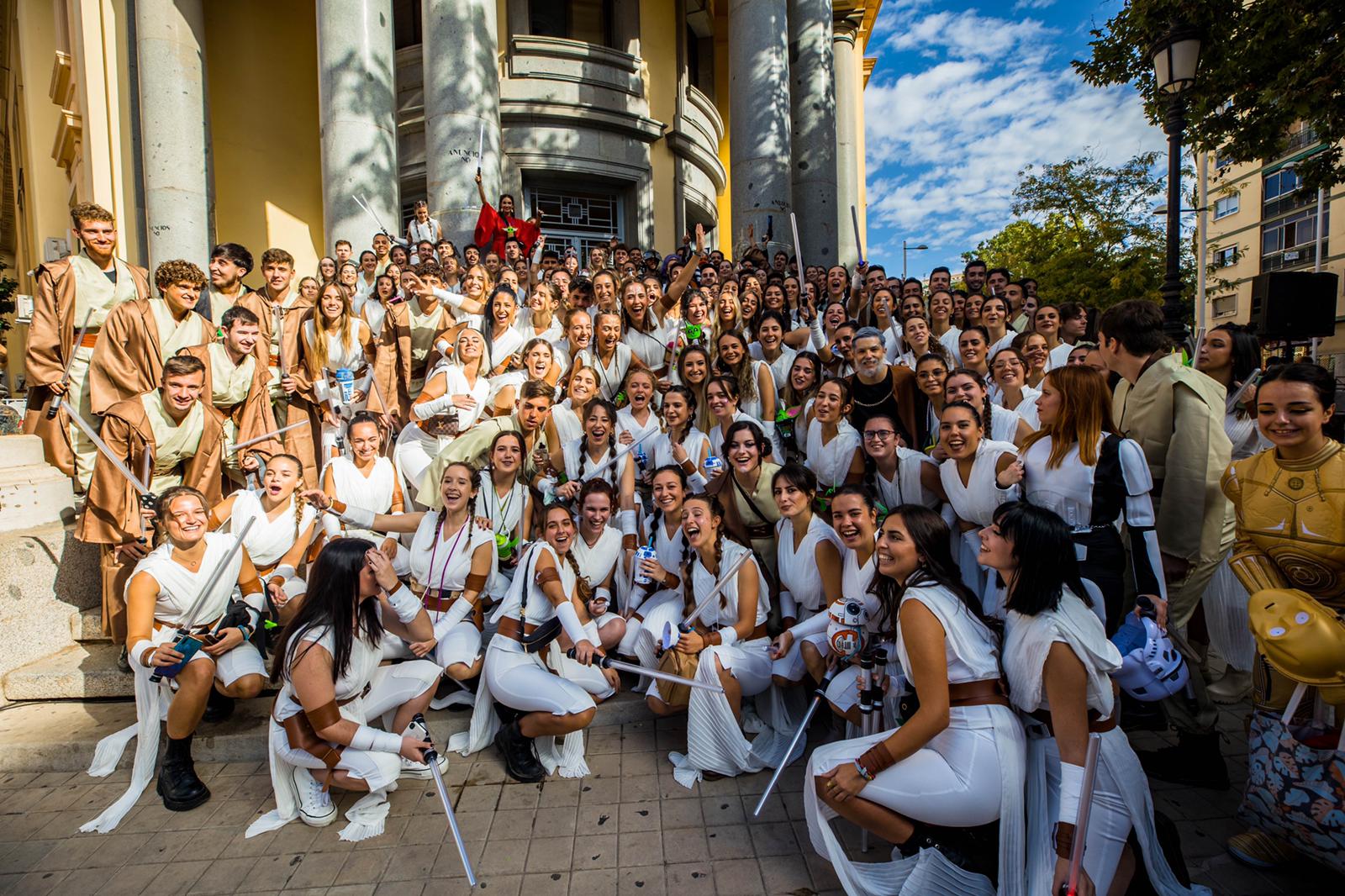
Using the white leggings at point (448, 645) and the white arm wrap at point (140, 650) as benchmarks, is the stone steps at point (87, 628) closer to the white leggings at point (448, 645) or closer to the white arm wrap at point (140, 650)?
the white arm wrap at point (140, 650)

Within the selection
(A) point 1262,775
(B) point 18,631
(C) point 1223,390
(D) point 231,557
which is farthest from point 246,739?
(C) point 1223,390

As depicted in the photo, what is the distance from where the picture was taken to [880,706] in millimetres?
3102

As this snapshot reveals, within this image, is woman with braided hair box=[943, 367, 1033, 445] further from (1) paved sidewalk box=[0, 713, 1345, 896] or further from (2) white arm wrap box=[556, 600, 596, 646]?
(2) white arm wrap box=[556, 600, 596, 646]

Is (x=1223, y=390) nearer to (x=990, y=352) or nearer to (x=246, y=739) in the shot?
(x=990, y=352)

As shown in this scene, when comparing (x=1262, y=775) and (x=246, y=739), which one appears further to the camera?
(x=246, y=739)

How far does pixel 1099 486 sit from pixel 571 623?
277 cm

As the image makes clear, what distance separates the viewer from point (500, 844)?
3.11 metres

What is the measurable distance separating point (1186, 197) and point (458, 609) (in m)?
28.5

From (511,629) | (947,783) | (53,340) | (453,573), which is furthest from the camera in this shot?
(53,340)

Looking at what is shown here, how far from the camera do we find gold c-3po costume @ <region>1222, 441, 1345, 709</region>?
2697 mm

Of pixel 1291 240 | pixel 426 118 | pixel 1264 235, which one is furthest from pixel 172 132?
pixel 1264 235

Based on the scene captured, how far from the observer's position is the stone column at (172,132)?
10.5 metres

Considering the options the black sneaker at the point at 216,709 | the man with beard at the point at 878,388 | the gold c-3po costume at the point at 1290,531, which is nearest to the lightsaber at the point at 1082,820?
the gold c-3po costume at the point at 1290,531

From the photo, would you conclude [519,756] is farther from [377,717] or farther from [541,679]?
[377,717]
